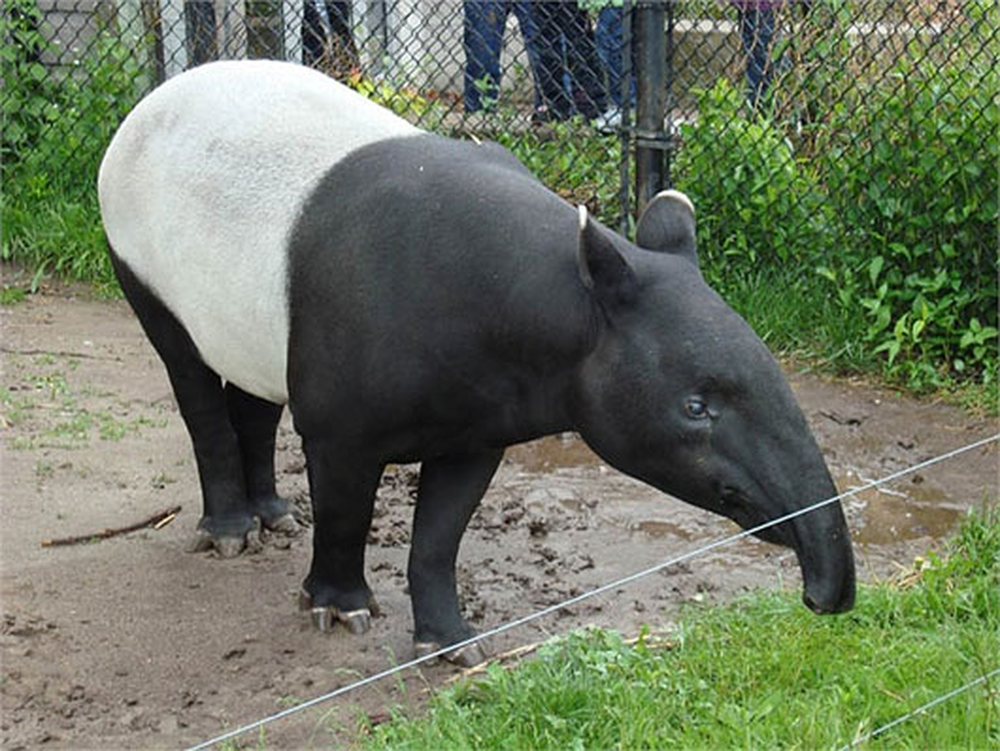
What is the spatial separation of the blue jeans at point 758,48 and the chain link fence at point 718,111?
2cm

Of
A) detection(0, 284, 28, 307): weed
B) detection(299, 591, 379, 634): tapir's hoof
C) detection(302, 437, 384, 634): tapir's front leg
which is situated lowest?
detection(0, 284, 28, 307): weed

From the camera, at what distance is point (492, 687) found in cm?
407

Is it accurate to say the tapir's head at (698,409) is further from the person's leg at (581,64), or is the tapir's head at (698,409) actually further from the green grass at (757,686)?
the person's leg at (581,64)

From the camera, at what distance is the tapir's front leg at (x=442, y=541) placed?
461cm

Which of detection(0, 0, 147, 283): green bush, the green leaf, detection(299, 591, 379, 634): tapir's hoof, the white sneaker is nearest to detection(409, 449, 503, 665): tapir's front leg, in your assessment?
detection(299, 591, 379, 634): tapir's hoof

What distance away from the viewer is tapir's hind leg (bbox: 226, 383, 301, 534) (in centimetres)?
546

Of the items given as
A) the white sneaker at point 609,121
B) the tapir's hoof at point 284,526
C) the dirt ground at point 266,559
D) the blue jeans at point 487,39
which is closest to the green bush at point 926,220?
the dirt ground at point 266,559

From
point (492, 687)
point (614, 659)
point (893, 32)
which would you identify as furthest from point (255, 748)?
point (893, 32)

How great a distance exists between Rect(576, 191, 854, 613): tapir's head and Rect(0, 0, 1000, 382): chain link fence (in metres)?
3.14

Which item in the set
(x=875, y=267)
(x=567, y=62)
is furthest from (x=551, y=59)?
(x=875, y=267)

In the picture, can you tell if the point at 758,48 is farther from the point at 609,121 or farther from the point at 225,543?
the point at 225,543

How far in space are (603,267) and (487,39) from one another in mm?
5527

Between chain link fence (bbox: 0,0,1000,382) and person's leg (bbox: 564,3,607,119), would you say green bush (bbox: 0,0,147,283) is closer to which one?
chain link fence (bbox: 0,0,1000,382)

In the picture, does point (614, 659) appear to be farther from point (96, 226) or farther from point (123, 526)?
point (96, 226)
